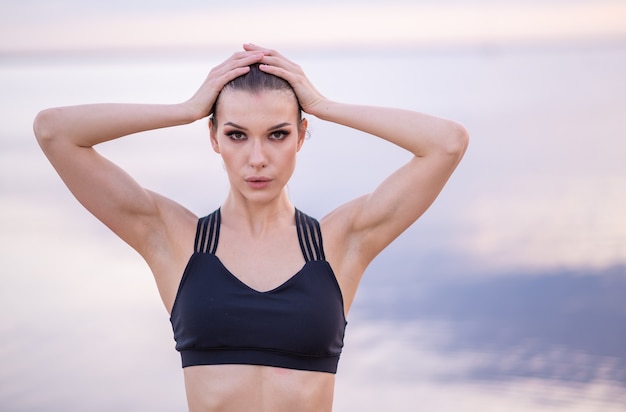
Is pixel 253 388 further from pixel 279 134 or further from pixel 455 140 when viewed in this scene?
pixel 455 140

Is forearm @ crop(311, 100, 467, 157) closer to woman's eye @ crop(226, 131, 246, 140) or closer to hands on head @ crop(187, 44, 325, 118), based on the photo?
hands on head @ crop(187, 44, 325, 118)

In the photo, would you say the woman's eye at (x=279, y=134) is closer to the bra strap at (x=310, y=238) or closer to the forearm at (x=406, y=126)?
the forearm at (x=406, y=126)

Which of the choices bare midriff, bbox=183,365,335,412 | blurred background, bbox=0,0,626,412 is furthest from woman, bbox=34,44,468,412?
blurred background, bbox=0,0,626,412

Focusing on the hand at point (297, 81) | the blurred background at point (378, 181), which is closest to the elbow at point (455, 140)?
the hand at point (297, 81)

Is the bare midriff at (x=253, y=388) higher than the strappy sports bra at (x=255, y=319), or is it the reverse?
the strappy sports bra at (x=255, y=319)

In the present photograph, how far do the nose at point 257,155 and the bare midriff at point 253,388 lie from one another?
41cm

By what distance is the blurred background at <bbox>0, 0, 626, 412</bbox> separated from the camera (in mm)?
4160

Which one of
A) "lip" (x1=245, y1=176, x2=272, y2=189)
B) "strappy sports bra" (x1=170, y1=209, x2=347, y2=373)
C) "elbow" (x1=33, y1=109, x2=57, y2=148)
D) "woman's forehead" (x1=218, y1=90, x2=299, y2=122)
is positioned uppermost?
"woman's forehead" (x1=218, y1=90, x2=299, y2=122)

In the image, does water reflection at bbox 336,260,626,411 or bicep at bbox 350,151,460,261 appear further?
water reflection at bbox 336,260,626,411

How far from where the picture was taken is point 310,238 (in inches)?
88.5

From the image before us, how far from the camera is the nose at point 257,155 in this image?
83.1 inches

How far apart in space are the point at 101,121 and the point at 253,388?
2.07 ft

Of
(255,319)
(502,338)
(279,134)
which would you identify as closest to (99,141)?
(279,134)

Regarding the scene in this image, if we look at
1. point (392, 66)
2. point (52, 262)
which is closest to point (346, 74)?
point (392, 66)
